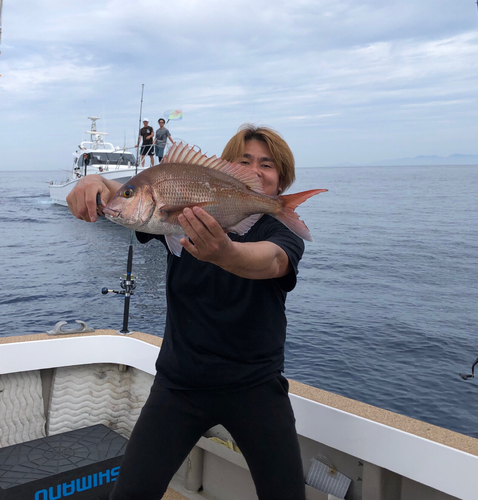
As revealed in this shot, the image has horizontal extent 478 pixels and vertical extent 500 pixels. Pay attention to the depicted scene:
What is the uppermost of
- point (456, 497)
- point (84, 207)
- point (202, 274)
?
point (84, 207)

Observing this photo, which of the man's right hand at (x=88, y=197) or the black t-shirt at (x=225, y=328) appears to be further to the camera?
the black t-shirt at (x=225, y=328)

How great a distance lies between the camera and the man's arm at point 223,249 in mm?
1647

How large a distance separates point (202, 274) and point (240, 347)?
39 cm

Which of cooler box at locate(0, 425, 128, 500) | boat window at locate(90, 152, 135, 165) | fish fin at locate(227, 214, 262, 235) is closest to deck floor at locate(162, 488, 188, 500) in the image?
cooler box at locate(0, 425, 128, 500)

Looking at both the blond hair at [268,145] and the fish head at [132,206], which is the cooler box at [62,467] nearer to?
the fish head at [132,206]

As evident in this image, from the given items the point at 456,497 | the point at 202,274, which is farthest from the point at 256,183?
the point at 456,497

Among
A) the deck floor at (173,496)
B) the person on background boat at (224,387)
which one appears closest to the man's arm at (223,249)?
the person on background boat at (224,387)

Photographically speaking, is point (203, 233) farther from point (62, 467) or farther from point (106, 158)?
point (106, 158)

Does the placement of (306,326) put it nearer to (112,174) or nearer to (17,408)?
(17,408)

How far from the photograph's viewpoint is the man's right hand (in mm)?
1947

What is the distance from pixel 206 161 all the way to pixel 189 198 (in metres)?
0.25

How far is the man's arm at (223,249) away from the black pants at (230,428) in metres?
0.69

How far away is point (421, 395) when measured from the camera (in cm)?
888

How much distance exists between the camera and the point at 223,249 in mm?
1705
